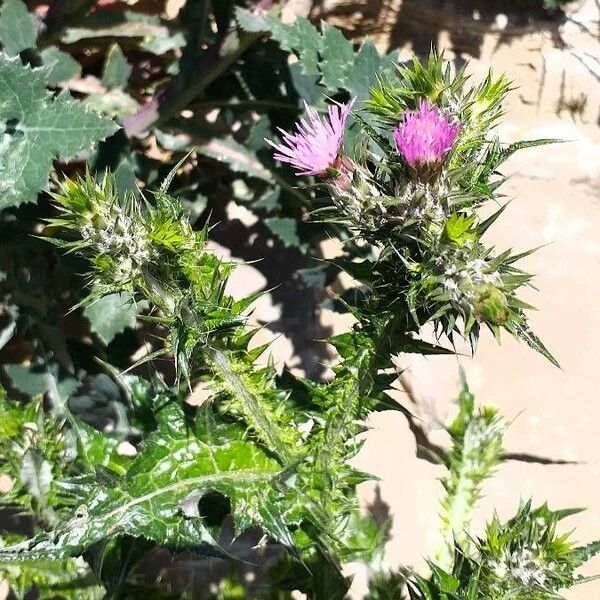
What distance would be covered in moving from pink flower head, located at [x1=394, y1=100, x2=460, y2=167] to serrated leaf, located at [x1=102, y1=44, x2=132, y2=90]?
1245mm

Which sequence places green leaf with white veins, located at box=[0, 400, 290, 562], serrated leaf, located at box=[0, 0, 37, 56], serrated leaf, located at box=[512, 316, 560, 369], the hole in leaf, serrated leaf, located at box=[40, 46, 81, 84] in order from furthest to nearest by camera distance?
1. serrated leaf, located at box=[40, 46, 81, 84]
2. serrated leaf, located at box=[0, 0, 37, 56]
3. the hole in leaf
4. green leaf with white veins, located at box=[0, 400, 290, 562]
5. serrated leaf, located at box=[512, 316, 560, 369]

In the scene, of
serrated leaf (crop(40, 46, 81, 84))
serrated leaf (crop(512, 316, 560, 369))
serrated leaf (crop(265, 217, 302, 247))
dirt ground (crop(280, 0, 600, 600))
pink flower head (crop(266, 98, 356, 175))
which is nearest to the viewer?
serrated leaf (crop(512, 316, 560, 369))

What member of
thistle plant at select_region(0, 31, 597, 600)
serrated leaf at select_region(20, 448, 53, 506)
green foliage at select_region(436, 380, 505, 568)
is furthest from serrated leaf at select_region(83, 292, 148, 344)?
green foliage at select_region(436, 380, 505, 568)

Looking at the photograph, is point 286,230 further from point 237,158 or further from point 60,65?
point 60,65

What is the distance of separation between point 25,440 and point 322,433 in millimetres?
685

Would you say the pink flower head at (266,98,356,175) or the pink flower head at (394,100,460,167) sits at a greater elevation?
the pink flower head at (394,100,460,167)

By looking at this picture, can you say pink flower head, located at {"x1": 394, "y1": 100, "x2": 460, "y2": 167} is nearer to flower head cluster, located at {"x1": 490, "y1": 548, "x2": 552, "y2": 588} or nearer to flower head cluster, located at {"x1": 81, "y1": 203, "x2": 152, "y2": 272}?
flower head cluster, located at {"x1": 81, "y1": 203, "x2": 152, "y2": 272}

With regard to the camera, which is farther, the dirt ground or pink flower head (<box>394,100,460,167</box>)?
the dirt ground

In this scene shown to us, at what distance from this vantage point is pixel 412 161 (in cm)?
102

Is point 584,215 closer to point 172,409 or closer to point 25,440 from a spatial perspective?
point 172,409

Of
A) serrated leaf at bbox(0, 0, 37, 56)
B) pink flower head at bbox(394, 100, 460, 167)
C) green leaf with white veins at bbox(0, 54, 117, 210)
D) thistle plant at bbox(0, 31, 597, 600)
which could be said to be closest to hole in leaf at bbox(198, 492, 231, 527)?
thistle plant at bbox(0, 31, 597, 600)

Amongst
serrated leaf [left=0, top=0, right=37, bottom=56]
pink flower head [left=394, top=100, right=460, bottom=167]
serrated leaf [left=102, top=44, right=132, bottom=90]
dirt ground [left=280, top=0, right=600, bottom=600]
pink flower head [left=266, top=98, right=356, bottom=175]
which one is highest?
pink flower head [left=394, top=100, right=460, bottom=167]

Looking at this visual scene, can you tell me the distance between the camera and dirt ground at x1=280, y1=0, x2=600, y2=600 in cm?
234

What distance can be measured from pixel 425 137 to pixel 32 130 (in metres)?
0.96
